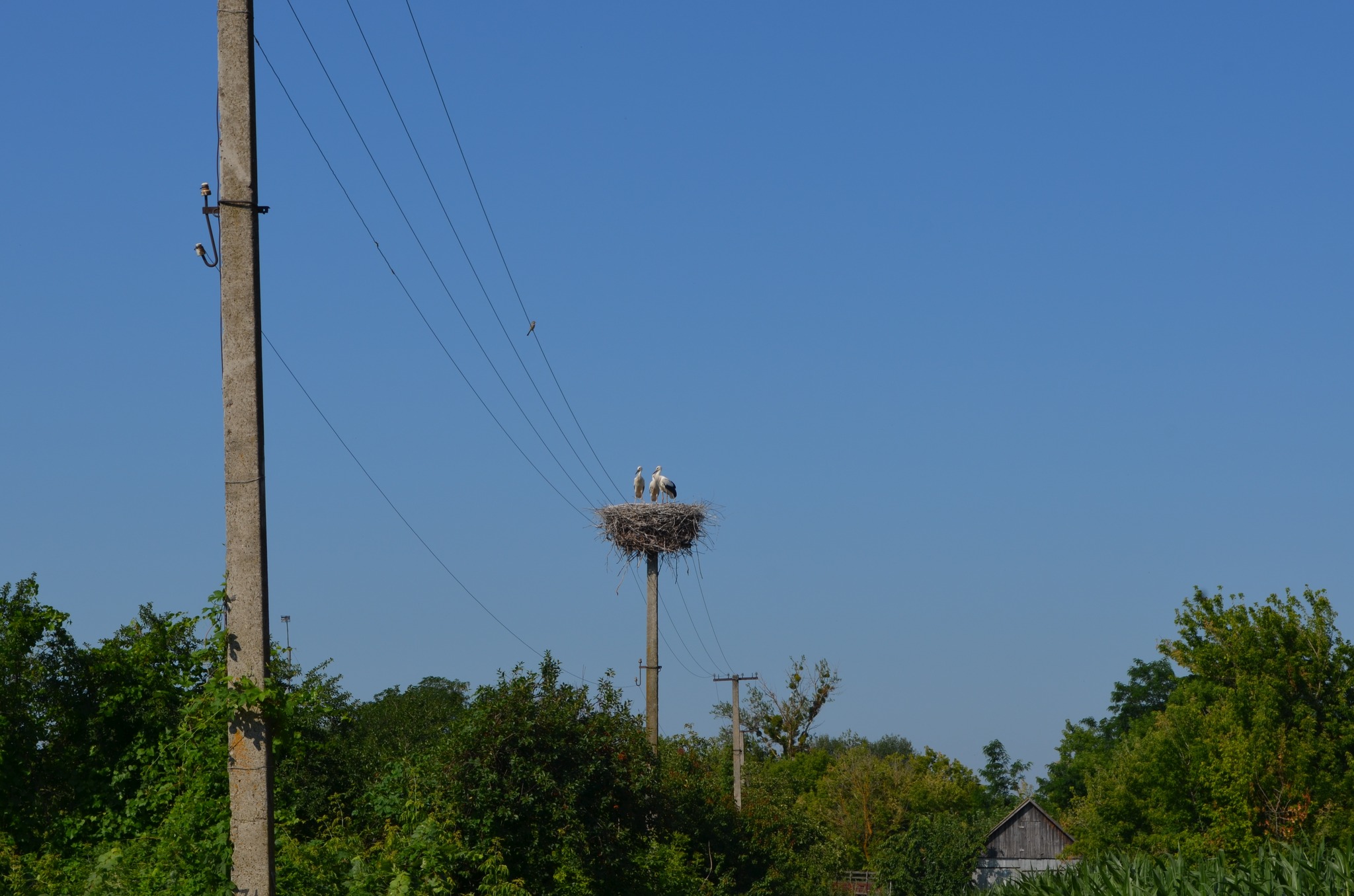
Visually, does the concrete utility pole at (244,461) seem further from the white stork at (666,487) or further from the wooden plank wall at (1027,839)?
the wooden plank wall at (1027,839)

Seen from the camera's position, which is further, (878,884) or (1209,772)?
(878,884)

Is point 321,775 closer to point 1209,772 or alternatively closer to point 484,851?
point 484,851

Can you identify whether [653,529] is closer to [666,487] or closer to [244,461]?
[666,487]

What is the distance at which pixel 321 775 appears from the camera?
22.9 metres

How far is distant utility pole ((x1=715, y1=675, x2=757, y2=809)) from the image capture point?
3412 cm

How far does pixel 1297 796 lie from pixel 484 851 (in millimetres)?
24212

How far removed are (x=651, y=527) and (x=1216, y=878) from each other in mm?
16117

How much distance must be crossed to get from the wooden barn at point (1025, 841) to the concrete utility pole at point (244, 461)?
182 ft

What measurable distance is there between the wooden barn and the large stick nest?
35427 mm

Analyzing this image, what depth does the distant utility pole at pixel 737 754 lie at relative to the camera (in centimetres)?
3412

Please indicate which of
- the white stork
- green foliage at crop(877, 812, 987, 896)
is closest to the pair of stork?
the white stork

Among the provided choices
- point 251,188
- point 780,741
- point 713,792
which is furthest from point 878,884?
point 251,188

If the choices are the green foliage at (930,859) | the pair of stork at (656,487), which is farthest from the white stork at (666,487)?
the green foliage at (930,859)

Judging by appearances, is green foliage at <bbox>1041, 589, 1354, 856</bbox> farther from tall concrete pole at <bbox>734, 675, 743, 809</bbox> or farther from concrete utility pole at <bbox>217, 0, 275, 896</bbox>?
concrete utility pole at <bbox>217, 0, 275, 896</bbox>
